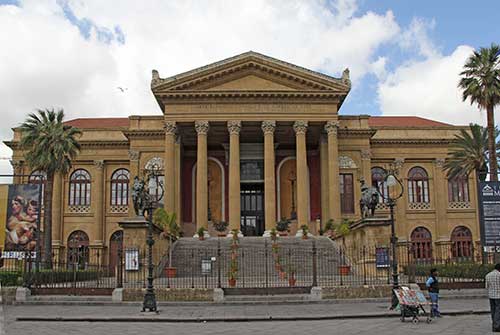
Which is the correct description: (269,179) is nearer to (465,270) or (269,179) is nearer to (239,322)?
(465,270)

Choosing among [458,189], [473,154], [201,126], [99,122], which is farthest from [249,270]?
[99,122]

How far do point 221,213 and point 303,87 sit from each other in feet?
38.9

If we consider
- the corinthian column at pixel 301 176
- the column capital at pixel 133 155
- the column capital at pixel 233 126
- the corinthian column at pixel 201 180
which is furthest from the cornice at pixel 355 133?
Result: the column capital at pixel 133 155

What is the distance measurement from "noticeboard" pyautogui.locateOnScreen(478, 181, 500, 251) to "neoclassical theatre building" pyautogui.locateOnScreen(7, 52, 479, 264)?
13925 millimetres

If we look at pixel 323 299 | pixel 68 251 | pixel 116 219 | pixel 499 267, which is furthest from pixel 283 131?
pixel 499 267

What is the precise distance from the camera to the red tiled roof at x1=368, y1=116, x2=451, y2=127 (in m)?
52.3

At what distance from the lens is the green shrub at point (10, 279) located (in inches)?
939

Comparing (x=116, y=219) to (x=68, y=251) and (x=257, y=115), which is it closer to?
(x=68, y=251)

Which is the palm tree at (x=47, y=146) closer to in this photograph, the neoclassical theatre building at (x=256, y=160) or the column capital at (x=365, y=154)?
the neoclassical theatre building at (x=256, y=160)

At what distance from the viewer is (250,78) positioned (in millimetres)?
41469

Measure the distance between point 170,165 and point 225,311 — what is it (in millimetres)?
22987

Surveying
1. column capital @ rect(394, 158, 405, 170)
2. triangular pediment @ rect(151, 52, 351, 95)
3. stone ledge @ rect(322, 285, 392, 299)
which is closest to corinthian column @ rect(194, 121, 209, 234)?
triangular pediment @ rect(151, 52, 351, 95)

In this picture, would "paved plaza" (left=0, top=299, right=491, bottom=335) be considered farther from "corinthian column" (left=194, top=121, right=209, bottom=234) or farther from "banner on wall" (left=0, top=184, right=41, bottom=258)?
"corinthian column" (left=194, top=121, right=209, bottom=234)

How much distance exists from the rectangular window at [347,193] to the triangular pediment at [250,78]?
732 centimetres
